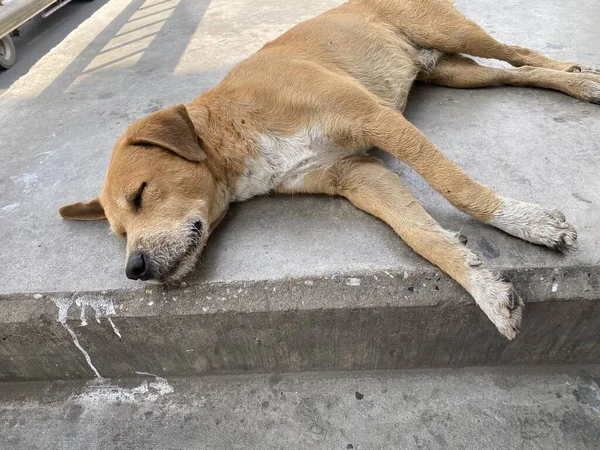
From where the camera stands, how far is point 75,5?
948 centimetres

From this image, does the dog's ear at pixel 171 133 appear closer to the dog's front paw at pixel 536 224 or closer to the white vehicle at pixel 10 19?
the dog's front paw at pixel 536 224

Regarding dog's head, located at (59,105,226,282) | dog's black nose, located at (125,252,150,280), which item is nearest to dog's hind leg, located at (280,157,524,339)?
dog's head, located at (59,105,226,282)

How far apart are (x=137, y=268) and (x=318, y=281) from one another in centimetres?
95

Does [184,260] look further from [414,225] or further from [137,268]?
[414,225]

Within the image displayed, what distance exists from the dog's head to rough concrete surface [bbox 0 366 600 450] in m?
0.93

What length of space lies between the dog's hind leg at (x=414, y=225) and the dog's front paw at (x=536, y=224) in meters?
0.29

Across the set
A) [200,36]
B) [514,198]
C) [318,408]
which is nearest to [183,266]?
[318,408]

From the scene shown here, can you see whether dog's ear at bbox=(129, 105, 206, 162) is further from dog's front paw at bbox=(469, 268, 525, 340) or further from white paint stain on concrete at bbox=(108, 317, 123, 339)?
dog's front paw at bbox=(469, 268, 525, 340)

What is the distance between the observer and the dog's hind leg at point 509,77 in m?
3.37

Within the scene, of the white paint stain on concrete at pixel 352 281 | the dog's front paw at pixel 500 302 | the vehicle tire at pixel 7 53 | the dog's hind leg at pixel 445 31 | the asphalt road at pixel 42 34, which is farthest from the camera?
the asphalt road at pixel 42 34

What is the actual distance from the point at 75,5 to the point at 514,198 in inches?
399

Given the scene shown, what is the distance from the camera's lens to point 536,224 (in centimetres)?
234

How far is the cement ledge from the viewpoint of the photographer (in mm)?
2383

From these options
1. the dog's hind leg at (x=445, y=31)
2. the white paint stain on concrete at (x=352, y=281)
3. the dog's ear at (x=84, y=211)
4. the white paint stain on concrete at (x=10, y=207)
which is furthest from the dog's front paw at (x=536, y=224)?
the white paint stain on concrete at (x=10, y=207)
